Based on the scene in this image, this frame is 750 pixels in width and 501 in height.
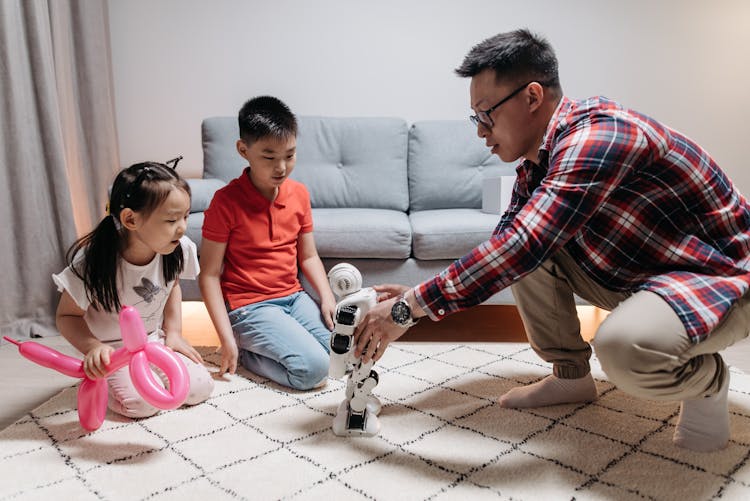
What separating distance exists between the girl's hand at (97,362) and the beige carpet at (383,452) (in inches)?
6.6

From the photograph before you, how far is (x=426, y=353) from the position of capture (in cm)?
193

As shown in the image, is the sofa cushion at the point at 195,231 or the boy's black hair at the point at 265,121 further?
the sofa cushion at the point at 195,231

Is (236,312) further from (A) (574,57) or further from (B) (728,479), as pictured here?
(A) (574,57)

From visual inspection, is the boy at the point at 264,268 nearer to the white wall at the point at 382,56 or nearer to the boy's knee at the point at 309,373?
the boy's knee at the point at 309,373

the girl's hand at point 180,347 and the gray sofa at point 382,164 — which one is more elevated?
the gray sofa at point 382,164

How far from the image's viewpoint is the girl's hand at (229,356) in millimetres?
1624

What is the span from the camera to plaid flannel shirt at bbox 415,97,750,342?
105 centimetres

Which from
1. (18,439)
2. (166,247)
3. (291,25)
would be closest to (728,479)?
(166,247)

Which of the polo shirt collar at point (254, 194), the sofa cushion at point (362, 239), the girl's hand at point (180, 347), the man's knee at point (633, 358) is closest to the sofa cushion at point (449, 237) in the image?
the sofa cushion at point (362, 239)

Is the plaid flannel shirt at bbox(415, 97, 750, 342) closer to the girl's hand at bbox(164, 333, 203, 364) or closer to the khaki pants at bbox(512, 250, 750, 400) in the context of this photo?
the khaki pants at bbox(512, 250, 750, 400)

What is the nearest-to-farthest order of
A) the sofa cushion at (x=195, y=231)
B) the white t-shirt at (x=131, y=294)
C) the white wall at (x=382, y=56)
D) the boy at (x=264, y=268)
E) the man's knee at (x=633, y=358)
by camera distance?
the man's knee at (x=633, y=358), the white t-shirt at (x=131, y=294), the boy at (x=264, y=268), the sofa cushion at (x=195, y=231), the white wall at (x=382, y=56)

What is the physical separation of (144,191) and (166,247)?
0.47ft

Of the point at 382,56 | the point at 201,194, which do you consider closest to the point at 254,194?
the point at 201,194

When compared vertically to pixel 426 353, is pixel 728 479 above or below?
above
